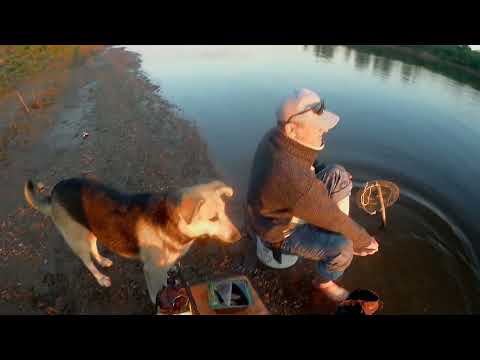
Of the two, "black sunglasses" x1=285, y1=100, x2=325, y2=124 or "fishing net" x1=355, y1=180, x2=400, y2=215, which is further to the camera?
"fishing net" x1=355, y1=180, x2=400, y2=215

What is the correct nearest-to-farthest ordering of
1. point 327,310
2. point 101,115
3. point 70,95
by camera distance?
point 327,310 < point 101,115 < point 70,95

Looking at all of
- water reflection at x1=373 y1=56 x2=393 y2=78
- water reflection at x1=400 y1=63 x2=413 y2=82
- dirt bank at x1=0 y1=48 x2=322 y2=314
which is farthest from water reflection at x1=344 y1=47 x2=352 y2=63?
→ dirt bank at x1=0 y1=48 x2=322 y2=314

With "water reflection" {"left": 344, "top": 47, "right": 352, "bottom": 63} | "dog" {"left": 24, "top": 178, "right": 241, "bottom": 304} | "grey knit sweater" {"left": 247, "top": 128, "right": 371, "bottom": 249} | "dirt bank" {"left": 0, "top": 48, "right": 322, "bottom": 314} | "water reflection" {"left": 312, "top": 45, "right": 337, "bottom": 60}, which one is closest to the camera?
"grey knit sweater" {"left": 247, "top": 128, "right": 371, "bottom": 249}

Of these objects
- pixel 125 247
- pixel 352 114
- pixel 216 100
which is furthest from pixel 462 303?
pixel 216 100

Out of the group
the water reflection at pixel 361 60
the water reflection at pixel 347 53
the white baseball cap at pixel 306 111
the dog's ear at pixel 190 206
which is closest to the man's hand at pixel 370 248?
the white baseball cap at pixel 306 111

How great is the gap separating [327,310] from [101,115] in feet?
31.4

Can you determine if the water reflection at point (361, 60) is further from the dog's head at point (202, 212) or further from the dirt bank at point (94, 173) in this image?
the dog's head at point (202, 212)

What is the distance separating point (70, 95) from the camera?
491 inches

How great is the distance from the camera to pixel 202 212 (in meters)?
3.46

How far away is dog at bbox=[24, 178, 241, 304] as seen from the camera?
350 cm

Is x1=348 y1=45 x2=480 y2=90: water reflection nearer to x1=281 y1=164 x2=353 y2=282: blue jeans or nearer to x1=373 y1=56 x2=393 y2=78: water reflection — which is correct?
x1=373 y1=56 x2=393 y2=78: water reflection

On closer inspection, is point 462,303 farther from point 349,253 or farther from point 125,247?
point 125,247

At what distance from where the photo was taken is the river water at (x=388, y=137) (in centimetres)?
464

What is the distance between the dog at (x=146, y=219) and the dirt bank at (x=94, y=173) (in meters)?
0.92
